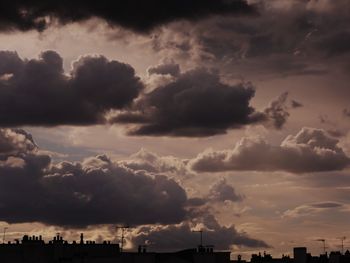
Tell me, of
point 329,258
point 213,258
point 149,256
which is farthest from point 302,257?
point 149,256

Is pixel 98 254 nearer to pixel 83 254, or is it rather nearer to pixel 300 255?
pixel 83 254

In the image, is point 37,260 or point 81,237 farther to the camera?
point 81,237

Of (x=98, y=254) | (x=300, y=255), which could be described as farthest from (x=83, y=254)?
(x=300, y=255)

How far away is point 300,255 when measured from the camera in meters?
189

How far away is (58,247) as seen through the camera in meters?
178

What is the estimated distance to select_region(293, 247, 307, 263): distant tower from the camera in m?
188

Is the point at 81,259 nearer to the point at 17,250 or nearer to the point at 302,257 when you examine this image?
the point at 17,250

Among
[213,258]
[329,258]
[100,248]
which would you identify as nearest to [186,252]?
[213,258]

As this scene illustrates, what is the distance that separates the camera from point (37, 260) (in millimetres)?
173625

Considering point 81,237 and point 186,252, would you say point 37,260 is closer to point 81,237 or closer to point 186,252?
point 81,237

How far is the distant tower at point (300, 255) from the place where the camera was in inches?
7411

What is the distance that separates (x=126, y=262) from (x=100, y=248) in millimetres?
12140

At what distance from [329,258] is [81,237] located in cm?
5031

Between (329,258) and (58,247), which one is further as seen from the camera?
(329,258)
